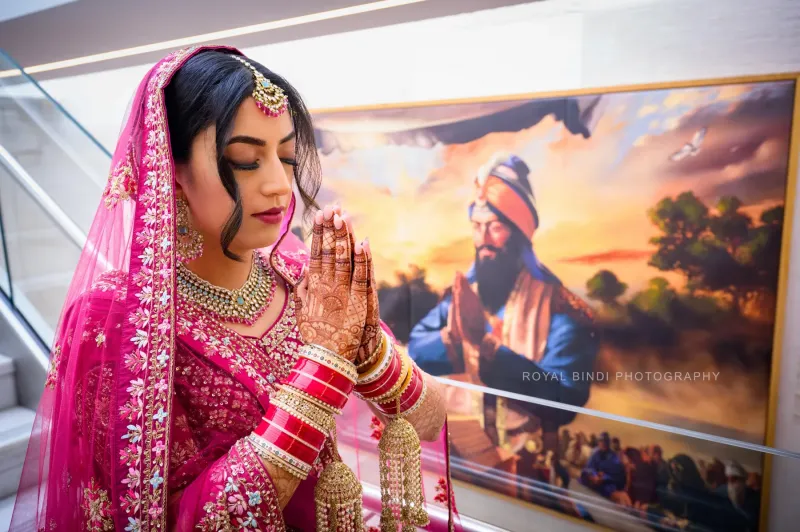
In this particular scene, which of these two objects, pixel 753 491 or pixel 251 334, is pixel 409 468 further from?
pixel 753 491

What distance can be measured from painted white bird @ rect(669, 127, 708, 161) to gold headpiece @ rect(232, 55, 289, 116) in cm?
136

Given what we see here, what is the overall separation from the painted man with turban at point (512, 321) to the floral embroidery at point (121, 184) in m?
1.49

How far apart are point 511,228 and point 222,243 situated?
1423 mm

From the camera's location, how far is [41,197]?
1.98 m

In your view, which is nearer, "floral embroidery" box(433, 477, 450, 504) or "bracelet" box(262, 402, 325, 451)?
"bracelet" box(262, 402, 325, 451)

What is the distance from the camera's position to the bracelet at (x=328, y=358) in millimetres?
827

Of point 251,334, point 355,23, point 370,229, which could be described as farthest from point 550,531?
point 355,23

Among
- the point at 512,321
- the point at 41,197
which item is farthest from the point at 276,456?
the point at 41,197

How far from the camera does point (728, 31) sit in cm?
155

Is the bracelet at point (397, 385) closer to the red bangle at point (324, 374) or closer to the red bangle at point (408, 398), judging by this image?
the red bangle at point (408, 398)

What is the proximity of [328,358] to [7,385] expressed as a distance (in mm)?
1459

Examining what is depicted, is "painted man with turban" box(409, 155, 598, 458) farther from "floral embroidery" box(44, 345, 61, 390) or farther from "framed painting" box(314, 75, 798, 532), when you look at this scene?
"floral embroidery" box(44, 345, 61, 390)

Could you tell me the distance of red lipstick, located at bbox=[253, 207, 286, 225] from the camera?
0.91 metres

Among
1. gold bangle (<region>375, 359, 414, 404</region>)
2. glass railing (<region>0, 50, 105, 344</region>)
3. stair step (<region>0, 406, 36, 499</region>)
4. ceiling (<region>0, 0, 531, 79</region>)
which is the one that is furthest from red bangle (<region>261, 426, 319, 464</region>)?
glass railing (<region>0, 50, 105, 344</region>)
